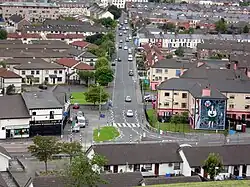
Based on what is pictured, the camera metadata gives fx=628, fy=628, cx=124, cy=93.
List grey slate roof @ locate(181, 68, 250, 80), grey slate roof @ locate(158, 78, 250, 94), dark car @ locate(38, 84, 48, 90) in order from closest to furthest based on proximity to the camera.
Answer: grey slate roof @ locate(158, 78, 250, 94), grey slate roof @ locate(181, 68, 250, 80), dark car @ locate(38, 84, 48, 90)

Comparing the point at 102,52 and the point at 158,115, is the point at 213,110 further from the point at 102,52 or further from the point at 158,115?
the point at 102,52

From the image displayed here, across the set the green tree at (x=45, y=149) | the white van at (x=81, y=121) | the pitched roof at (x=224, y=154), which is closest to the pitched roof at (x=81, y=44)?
the white van at (x=81, y=121)

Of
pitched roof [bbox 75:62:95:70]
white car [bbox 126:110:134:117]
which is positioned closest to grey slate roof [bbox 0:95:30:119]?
white car [bbox 126:110:134:117]

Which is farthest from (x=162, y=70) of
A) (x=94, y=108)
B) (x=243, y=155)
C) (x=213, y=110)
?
(x=243, y=155)

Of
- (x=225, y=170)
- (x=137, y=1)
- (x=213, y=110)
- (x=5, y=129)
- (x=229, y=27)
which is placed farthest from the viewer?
(x=137, y=1)

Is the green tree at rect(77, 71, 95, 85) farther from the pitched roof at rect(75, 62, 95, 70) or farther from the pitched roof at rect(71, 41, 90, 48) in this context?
the pitched roof at rect(71, 41, 90, 48)

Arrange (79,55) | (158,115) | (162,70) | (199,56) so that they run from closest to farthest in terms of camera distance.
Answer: (158,115) → (162,70) → (79,55) → (199,56)
